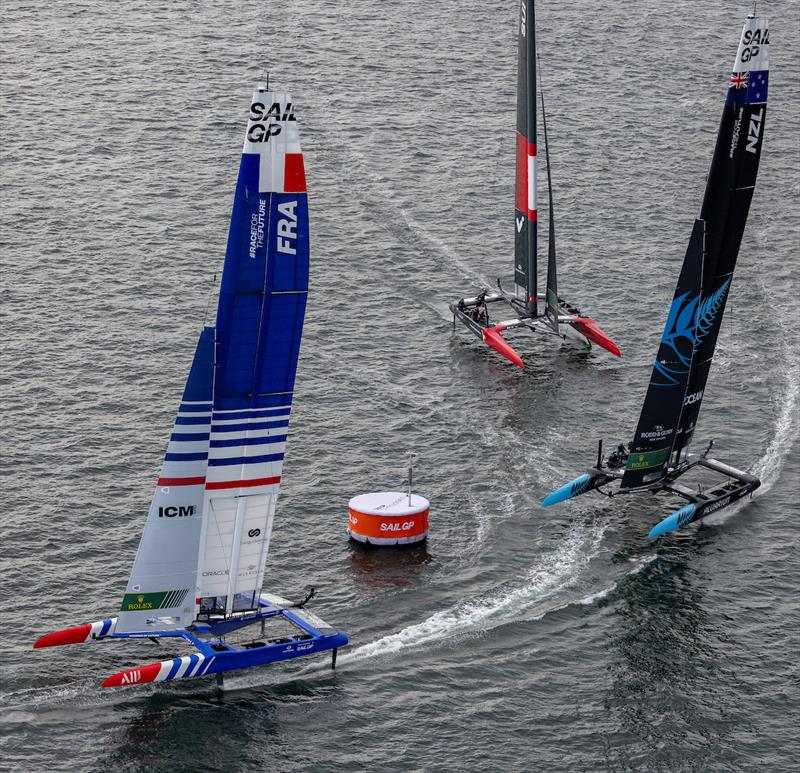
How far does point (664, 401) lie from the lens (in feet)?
285

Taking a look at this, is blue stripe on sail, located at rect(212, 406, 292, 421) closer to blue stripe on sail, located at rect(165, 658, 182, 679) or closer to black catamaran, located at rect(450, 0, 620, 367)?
blue stripe on sail, located at rect(165, 658, 182, 679)

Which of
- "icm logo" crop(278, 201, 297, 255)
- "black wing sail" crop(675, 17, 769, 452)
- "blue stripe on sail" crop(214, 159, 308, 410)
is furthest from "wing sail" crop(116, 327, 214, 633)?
"black wing sail" crop(675, 17, 769, 452)

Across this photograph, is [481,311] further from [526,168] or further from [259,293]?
[259,293]

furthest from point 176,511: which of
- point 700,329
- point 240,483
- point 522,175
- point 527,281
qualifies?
point 522,175

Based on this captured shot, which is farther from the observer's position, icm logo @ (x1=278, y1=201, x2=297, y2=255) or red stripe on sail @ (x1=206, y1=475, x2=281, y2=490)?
red stripe on sail @ (x1=206, y1=475, x2=281, y2=490)

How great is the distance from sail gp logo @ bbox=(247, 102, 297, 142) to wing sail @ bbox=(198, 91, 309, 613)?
4cm

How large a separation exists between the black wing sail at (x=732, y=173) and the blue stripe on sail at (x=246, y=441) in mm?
25530

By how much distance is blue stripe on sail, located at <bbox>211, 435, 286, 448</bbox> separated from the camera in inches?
2758

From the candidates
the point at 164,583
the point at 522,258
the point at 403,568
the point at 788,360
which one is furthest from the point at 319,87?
the point at 164,583

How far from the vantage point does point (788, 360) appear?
106750mm

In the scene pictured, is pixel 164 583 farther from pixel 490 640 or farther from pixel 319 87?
pixel 319 87

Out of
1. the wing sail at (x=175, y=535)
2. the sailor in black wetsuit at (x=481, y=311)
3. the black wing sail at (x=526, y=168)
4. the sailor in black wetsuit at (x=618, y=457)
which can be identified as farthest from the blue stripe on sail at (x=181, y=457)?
the black wing sail at (x=526, y=168)

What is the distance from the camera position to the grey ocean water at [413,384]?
231 feet

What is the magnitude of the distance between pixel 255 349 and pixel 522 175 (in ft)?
145
